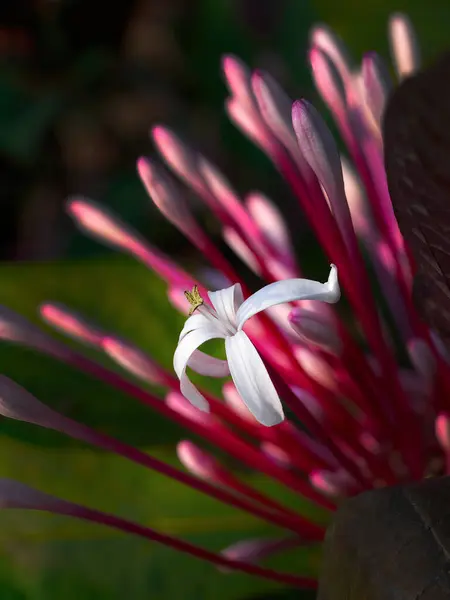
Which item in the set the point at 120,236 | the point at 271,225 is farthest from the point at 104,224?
the point at 271,225

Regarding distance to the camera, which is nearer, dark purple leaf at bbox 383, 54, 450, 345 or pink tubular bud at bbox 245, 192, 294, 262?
dark purple leaf at bbox 383, 54, 450, 345

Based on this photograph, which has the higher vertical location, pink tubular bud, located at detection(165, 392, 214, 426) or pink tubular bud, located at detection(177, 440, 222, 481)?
pink tubular bud, located at detection(165, 392, 214, 426)

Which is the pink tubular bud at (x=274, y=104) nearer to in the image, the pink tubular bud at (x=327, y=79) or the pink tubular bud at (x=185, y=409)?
the pink tubular bud at (x=327, y=79)

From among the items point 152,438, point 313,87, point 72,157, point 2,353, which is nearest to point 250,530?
point 152,438

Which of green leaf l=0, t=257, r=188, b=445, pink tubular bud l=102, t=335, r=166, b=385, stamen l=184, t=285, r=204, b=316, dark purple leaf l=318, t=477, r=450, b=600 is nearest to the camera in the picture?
dark purple leaf l=318, t=477, r=450, b=600

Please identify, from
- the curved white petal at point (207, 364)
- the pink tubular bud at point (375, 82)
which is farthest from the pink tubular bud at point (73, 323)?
the pink tubular bud at point (375, 82)

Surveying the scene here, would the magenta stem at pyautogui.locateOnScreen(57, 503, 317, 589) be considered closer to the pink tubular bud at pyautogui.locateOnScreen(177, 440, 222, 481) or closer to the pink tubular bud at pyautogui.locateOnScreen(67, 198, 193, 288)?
the pink tubular bud at pyautogui.locateOnScreen(177, 440, 222, 481)

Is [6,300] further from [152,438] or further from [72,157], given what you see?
[72,157]

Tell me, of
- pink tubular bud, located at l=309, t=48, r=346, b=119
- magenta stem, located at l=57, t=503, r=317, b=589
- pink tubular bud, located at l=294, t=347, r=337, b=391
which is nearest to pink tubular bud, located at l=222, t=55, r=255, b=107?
pink tubular bud, located at l=309, t=48, r=346, b=119
